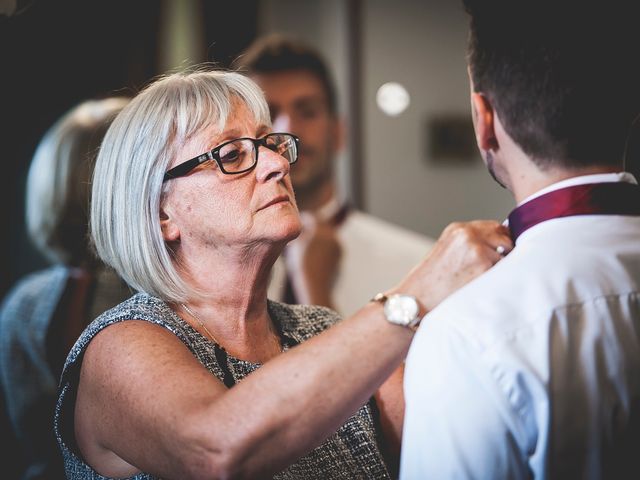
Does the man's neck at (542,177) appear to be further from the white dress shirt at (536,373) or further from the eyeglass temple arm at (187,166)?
the eyeglass temple arm at (187,166)

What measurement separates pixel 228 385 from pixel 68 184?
1.19 meters

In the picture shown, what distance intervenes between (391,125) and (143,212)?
2.69 metres

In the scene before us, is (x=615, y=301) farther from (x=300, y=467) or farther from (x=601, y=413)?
Result: (x=300, y=467)

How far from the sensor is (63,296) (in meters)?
2.14

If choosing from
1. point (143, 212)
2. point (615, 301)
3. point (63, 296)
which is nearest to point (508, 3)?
point (615, 301)

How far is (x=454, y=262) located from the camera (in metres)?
1.06

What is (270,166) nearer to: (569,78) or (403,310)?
(403,310)

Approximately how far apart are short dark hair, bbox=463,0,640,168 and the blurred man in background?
58.3 inches

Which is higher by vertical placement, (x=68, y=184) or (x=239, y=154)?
(x=239, y=154)

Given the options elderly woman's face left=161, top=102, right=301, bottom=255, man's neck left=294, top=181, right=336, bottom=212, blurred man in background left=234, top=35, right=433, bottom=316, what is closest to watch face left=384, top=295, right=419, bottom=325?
elderly woman's face left=161, top=102, right=301, bottom=255

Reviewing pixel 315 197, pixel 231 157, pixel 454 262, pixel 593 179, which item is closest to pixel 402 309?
pixel 454 262

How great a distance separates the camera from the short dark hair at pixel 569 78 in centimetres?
98

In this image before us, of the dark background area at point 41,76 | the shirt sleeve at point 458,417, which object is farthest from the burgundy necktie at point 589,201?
the dark background area at point 41,76

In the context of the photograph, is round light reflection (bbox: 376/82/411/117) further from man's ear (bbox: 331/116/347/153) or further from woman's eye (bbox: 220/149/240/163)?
woman's eye (bbox: 220/149/240/163)
